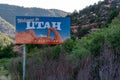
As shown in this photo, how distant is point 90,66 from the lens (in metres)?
13.0

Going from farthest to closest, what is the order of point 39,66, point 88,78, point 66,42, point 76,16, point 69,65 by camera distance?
point 76,16
point 66,42
point 39,66
point 69,65
point 88,78

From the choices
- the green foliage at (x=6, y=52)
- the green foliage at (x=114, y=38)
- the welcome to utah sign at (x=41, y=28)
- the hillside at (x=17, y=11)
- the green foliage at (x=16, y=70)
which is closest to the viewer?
the green foliage at (x=114, y=38)

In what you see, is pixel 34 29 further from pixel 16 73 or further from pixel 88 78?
pixel 88 78

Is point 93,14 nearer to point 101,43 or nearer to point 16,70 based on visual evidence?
point 16,70

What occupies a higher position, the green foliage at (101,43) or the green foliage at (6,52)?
the green foliage at (101,43)

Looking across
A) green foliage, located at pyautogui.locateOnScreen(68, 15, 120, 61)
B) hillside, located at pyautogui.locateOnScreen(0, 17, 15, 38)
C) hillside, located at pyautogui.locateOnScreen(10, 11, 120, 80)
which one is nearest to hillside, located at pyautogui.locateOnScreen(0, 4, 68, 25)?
hillside, located at pyautogui.locateOnScreen(0, 17, 15, 38)

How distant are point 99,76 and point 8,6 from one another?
134929 millimetres

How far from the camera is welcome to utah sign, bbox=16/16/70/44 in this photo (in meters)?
22.0

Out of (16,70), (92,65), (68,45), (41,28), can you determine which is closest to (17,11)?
(41,28)

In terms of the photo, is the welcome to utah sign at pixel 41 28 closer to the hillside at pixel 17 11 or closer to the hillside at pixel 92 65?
the hillside at pixel 92 65

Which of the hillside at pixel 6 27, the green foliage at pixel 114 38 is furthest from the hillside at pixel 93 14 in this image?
the hillside at pixel 6 27

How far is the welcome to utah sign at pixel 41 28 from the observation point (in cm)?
2202

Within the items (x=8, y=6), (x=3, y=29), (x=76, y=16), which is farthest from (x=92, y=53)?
(x=8, y=6)

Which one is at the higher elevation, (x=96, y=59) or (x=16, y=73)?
(x=96, y=59)
